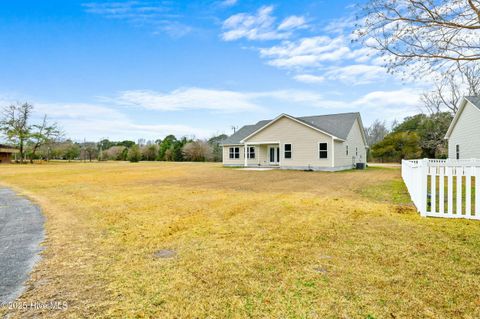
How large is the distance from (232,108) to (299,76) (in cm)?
1523

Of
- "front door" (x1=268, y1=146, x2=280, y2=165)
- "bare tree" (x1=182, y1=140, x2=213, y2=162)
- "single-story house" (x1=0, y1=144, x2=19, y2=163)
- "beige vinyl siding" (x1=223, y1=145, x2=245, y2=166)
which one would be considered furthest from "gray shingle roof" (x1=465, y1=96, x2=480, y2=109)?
"single-story house" (x1=0, y1=144, x2=19, y2=163)

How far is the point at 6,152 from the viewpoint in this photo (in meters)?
44.9

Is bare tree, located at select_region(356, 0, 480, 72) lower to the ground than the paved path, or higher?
higher

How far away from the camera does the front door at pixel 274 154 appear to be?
25.1 meters

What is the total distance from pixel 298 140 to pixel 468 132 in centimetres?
1153

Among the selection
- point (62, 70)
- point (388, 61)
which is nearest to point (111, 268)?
point (388, 61)

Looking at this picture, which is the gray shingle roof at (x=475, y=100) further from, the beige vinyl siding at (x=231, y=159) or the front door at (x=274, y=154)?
the beige vinyl siding at (x=231, y=159)

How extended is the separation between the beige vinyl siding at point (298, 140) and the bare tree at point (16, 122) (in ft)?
131

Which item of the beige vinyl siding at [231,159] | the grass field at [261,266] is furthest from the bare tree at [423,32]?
the beige vinyl siding at [231,159]

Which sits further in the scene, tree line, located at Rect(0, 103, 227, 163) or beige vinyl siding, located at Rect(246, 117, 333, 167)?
tree line, located at Rect(0, 103, 227, 163)

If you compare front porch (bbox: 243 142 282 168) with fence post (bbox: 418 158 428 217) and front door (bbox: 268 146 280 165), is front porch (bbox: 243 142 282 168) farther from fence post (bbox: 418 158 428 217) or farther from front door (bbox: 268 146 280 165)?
fence post (bbox: 418 158 428 217)

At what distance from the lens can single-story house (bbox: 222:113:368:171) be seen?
21391 millimetres

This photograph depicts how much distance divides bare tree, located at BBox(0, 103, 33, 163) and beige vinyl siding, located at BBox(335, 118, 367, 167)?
151 feet

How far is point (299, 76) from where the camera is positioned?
21.0 m
